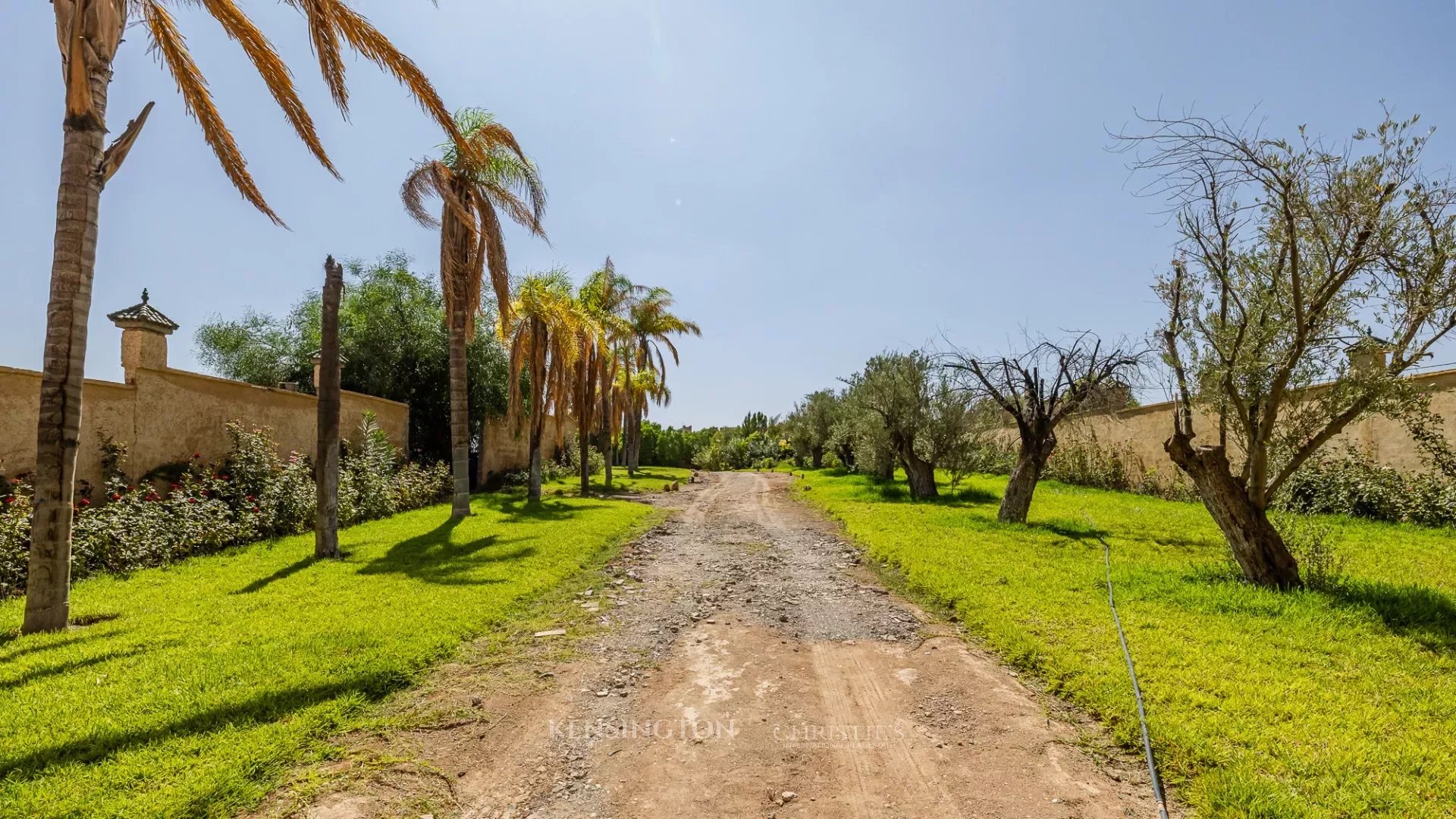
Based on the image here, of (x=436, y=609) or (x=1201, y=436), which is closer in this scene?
(x=436, y=609)

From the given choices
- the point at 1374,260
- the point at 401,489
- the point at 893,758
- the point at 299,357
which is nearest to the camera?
the point at 893,758

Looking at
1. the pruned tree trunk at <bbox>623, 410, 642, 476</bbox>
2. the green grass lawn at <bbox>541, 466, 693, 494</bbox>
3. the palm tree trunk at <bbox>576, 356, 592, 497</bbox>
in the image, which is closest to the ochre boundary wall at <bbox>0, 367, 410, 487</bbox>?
the palm tree trunk at <bbox>576, 356, 592, 497</bbox>

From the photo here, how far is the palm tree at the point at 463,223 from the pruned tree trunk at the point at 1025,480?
34.6ft

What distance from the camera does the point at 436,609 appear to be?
18.6 ft

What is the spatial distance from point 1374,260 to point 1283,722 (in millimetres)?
4756

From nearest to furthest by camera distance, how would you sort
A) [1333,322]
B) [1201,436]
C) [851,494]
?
1. [1333,322]
2. [1201,436]
3. [851,494]

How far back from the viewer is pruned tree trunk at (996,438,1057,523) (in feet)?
37.0

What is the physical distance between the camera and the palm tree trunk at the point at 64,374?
194 inches

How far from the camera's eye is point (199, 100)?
6.25 metres

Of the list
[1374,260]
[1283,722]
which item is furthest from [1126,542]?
[1283,722]

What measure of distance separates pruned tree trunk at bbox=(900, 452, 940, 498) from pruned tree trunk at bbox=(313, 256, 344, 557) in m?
13.2

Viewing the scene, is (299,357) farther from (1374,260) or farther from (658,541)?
(1374,260)

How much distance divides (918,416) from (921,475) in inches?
63.4

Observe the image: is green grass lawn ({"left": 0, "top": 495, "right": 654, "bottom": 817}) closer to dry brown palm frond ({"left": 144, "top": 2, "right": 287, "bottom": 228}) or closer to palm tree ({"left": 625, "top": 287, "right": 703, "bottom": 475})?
dry brown palm frond ({"left": 144, "top": 2, "right": 287, "bottom": 228})
